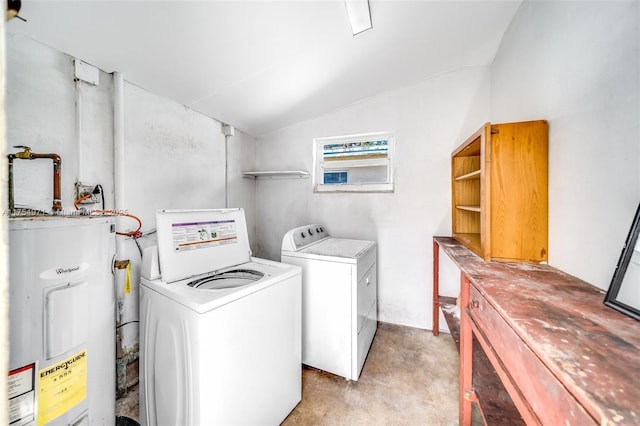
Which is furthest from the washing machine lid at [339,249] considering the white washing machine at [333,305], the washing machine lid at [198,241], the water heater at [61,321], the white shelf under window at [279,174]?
the water heater at [61,321]

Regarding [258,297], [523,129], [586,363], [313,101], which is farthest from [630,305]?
[313,101]

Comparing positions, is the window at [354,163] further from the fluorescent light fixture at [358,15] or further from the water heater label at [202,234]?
the water heater label at [202,234]

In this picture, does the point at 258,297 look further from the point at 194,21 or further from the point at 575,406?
the point at 194,21

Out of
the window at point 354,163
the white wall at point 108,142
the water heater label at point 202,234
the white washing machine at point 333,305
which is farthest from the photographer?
the window at point 354,163

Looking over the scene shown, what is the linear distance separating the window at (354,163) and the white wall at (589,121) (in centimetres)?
129

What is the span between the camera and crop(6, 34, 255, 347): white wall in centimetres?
117

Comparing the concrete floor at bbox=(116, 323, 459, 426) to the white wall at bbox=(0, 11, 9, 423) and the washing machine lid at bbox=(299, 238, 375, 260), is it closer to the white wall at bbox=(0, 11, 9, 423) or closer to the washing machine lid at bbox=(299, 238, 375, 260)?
the washing machine lid at bbox=(299, 238, 375, 260)

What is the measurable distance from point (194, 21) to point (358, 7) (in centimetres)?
89

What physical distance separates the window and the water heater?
2.07m

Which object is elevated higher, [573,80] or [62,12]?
[62,12]

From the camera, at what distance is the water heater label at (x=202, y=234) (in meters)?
1.45

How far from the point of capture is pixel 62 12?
1089 mm

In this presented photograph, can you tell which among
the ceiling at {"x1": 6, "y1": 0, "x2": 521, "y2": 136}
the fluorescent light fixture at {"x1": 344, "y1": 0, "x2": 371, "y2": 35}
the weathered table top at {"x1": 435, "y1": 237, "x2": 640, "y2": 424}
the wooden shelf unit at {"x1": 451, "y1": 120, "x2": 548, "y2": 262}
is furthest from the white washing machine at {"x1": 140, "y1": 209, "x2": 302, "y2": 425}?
the fluorescent light fixture at {"x1": 344, "y1": 0, "x2": 371, "y2": 35}

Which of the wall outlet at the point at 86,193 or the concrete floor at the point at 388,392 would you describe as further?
the concrete floor at the point at 388,392
